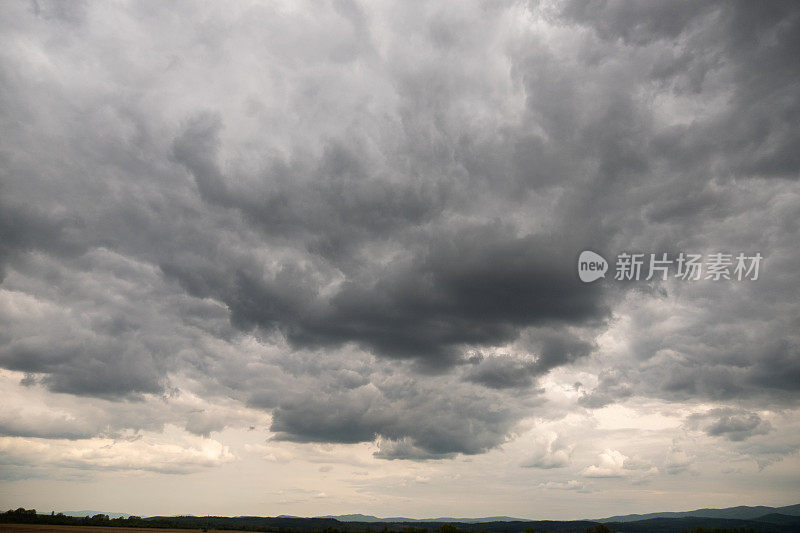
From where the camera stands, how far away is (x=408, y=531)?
484ft

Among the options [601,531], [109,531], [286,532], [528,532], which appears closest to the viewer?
[528,532]

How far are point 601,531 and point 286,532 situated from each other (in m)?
108

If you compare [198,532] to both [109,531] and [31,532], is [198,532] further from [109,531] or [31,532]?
[31,532]

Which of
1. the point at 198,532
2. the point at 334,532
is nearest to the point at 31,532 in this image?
the point at 198,532

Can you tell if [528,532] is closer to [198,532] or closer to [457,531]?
[457,531]

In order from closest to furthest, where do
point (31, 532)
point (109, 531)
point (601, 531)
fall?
point (31, 532) → point (601, 531) → point (109, 531)

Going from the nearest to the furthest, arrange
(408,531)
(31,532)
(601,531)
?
(31,532) < (601,531) < (408,531)

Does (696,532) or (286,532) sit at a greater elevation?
(696,532)

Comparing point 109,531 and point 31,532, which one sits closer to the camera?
point 31,532

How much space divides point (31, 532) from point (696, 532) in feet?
518

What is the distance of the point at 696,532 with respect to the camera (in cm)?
12756

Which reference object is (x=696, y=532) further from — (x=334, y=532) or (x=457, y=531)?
(x=334, y=532)

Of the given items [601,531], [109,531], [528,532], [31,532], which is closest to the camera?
[528,532]

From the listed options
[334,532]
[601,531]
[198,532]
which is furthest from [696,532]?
[198,532]
